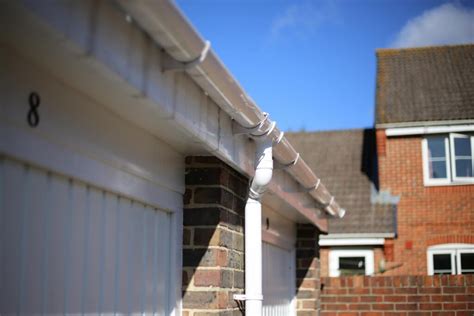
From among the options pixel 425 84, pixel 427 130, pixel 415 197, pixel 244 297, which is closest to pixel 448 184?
pixel 415 197

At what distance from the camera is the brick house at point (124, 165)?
2.54 metres

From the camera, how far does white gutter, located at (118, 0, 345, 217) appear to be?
2.71 m

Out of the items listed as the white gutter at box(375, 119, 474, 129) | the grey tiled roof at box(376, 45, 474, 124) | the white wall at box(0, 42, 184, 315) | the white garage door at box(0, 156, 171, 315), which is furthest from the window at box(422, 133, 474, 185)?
the white garage door at box(0, 156, 171, 315)

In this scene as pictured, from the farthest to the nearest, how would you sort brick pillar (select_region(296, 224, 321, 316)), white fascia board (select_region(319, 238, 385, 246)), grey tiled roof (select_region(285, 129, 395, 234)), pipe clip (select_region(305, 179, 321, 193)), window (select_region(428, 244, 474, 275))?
grey tiled roof (select_region(285, 129, 395, 234)) < white fascia board (select_region(319, 238, 385, 246)) < window (select_region(428, 244, 474, 275)) < brick pillar (select_region(296, 224, 321, 316)) < pipe clip (select_region(305, 179, 321, 193))

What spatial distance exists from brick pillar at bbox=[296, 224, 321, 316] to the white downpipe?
3.55m

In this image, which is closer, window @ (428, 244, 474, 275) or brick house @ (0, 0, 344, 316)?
brick house @ (0, 0, 344, 316)

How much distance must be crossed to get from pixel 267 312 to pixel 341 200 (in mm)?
12049

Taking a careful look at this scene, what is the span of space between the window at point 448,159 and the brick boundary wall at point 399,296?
7890mm

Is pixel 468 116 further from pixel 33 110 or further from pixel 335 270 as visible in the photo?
pixel 33 110

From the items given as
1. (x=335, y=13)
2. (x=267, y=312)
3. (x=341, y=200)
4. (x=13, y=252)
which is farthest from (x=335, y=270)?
(x=13, y=252)

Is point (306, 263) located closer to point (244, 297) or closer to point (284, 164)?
point (284, 164)

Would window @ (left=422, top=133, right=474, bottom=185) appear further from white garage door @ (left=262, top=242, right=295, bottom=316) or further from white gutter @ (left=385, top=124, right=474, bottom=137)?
white garage door @ (left=262, top=242, right=295, bottom=316)

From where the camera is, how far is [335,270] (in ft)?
56.2

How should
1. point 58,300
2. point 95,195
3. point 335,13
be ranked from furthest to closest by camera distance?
point 335,13 → point 95,195 → point 58,300
